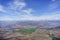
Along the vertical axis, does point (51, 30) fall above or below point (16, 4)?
below

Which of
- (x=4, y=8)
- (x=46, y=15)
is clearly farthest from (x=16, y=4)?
(x=46, y=15)

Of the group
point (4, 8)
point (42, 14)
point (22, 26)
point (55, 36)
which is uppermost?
point (4, 8)

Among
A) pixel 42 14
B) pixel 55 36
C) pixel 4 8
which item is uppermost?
pixel 4 8

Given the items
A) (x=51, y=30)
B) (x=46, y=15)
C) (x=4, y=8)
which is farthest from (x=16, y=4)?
(x=51, y=30)

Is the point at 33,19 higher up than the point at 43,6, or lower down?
lower down

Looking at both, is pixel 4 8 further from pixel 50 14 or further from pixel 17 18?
pixel 50 14

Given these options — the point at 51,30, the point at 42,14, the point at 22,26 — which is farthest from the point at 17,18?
the point at 51,30

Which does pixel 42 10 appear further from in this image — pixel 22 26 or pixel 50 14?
pixel 22 26

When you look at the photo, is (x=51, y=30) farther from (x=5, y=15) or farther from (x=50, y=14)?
(x=5, y=15)
